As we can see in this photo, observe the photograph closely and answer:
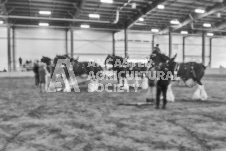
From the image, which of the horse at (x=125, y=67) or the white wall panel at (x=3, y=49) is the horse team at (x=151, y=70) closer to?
the horse at (x=125, y=67)

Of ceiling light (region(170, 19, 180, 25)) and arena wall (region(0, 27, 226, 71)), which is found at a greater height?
ceiling light (region(170, 19, 180, 25))

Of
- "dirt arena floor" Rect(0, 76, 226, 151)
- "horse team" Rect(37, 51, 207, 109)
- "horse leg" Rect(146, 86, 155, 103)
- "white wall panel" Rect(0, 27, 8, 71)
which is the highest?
"white wall panel" Rect(0, 27, 8, 71)

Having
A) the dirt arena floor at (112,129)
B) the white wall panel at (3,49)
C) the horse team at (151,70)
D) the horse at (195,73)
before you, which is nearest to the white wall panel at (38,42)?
the white wall panel at (3,49)

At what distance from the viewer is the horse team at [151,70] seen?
6898mm

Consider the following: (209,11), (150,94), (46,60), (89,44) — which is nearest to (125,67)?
(150,94)

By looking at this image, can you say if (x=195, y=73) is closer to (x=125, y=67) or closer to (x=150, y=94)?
(x=150, y=94)

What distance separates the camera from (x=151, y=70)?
7688 mm

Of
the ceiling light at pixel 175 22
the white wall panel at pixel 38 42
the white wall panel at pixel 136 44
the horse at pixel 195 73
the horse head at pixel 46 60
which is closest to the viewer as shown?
the horse at pixel 195 73

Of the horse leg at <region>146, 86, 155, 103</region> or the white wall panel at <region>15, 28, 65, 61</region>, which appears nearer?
the horse leg at <region>146, 86, 155, 103</region>

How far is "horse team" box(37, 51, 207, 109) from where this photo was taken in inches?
272

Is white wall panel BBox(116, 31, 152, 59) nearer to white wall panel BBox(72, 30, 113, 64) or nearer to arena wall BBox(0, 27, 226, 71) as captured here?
arena wall BBox(0, 27, 226, 71)

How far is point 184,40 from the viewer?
39.8 metres

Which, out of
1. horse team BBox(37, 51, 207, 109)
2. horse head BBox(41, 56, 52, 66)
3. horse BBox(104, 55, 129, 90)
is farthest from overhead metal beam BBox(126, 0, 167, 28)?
horse head BBox(41, 56, 52, 66)

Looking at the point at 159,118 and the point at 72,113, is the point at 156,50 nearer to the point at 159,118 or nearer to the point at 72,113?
the point at 159,118
